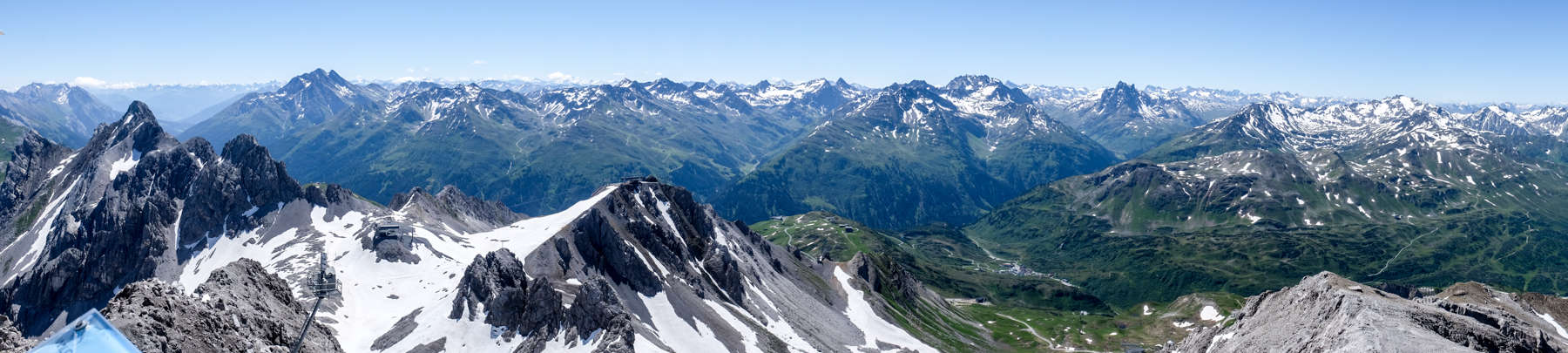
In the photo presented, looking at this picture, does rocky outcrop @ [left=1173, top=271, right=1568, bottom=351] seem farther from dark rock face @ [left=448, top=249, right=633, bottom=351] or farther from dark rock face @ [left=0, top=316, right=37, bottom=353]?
dark rock face @ [left=0, top=316, right=37, bottom=353]

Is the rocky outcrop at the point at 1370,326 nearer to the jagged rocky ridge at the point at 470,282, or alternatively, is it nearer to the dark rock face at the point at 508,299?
the jagged rocky ridge at the point at 470,282

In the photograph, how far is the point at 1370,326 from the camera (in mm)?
80875

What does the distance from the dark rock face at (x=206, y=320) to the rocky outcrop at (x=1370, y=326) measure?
9894cm

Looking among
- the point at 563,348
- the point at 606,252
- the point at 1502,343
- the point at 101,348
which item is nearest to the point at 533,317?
the point at 563,348

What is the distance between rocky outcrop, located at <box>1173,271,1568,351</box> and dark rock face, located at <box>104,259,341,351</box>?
98.9 metres

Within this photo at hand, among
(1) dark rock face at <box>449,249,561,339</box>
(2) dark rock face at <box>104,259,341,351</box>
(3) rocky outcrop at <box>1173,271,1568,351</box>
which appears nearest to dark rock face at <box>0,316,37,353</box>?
(2) dark rock face at <box>104,259,341,351</box>

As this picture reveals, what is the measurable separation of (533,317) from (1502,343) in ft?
398

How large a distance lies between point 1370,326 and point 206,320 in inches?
4150

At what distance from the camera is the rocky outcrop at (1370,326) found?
79.2m

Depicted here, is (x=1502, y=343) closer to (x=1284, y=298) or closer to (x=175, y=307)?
(x=1284, y=298)

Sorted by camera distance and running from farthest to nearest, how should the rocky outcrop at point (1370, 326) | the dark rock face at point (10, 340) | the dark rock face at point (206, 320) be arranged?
1. the rocky outcrop at point (1370, 326)
2. the dark rock face at point (206, 320)
3. the dark rock face at point (10, 340)

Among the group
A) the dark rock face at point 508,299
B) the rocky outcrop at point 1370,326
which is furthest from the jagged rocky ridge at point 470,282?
the rocky outcrop at point 1370,326

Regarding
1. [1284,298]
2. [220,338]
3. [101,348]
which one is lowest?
[1284,298]

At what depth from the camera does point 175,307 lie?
53000 mm
